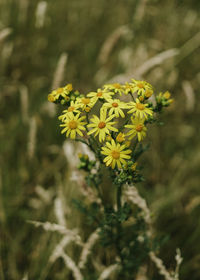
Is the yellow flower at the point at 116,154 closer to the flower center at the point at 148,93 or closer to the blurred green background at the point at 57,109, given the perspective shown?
the flower center at the point at 148,93

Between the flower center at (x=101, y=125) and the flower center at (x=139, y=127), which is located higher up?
the flower center at (x=101, y=125)

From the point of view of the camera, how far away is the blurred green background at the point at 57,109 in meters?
2.96

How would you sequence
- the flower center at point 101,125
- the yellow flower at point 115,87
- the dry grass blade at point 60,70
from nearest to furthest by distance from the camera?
1. the flower center at point 101,125
2. the yellow flower at point 115,87
3. the dry grass blade at point 60,70

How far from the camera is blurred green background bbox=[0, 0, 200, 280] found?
117 inches

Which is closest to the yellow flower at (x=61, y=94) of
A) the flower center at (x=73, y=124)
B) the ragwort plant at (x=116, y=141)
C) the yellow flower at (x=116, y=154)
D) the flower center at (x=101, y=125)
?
the ragwort plant at (x=116, y=141)

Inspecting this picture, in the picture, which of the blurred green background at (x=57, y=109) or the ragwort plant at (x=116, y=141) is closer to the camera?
the ragwort plant at (x=116, y=141)

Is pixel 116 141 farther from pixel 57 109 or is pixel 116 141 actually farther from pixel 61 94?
pixel 57 109

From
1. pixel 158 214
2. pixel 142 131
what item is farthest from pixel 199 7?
pixel 142 131

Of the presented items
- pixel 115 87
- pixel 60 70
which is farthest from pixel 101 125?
pixel 60 70

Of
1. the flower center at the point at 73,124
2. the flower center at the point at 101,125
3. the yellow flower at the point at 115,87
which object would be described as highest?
the yellow flower at the point at 115,87

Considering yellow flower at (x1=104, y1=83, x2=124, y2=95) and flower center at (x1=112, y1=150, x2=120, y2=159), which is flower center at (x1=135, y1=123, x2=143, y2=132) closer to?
flower center at (x1=112, y1=150, x2=120, y2=159)

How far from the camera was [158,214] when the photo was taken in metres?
3.09

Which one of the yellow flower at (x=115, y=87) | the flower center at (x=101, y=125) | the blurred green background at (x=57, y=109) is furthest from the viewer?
the blurred green background at (x=57, y=109)

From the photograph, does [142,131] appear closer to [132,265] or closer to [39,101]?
[132,265]
